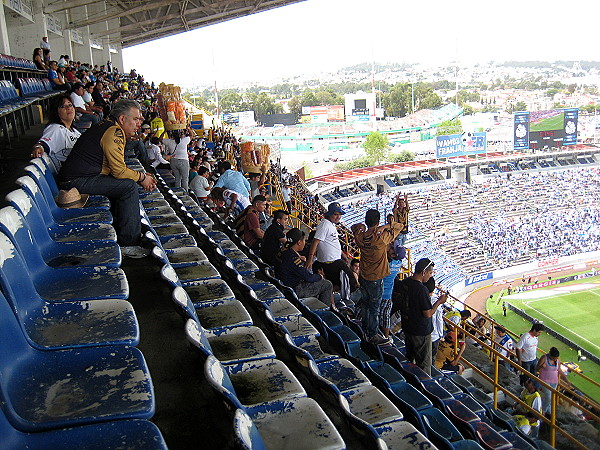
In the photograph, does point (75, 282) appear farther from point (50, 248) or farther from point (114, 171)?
point (114, 171)

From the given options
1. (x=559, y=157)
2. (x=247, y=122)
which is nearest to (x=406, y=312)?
(x=559, y=157)

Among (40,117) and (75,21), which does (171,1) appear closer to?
(75,21)

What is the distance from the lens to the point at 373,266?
4.39 m

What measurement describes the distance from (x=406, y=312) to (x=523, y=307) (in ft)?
67.0

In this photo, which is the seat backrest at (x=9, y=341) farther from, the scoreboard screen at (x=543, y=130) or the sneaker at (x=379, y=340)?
the scoreboard screen at (x=543, y=130)

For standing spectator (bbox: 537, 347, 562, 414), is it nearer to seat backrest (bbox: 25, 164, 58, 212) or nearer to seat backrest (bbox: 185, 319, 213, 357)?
seat backrest (bbox: 185, 319, 213, 357)

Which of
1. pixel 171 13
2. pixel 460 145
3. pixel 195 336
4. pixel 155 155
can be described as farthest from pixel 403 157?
pixel 195 336

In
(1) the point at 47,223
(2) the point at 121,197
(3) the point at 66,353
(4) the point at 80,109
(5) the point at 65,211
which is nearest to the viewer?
(3) the point at 66,353

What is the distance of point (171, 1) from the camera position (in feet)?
70.8

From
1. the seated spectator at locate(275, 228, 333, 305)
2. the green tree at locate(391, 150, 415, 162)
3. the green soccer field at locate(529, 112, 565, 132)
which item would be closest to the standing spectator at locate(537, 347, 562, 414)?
the seated spectator at locate(275, 228, 333, 305)

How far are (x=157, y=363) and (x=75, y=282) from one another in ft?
1.39

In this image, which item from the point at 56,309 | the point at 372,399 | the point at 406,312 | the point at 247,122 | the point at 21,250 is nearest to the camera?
the point at 56,309

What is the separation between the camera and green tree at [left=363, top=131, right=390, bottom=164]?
163 feet

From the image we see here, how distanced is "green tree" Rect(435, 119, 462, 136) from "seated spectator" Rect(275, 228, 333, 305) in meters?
50.2
